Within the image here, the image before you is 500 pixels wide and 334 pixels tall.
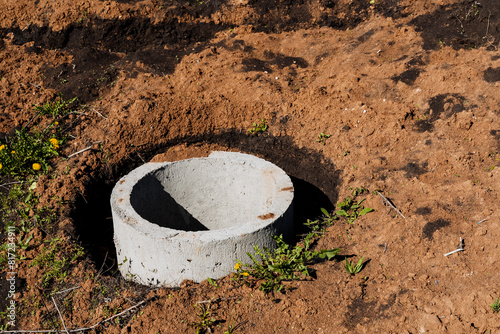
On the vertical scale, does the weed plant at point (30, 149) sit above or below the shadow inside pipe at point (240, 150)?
above

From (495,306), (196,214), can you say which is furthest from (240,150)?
(495,306)

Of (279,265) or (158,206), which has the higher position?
(279,265)

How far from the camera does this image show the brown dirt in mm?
3555

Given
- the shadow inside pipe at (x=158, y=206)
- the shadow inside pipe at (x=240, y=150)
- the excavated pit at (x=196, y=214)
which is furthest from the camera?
the shadow inside pipe at (x=240, y=150)

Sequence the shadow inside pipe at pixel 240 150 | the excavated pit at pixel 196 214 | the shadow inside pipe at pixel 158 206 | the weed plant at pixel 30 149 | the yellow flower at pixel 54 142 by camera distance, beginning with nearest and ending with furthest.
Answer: the excavated pit at pixel 196 214 < the shadow inside pipe at pixel 158 206 < the shadow inside pipe at pixel 240 150 < the weed plant at pixel 30 149 < the yellow flower at pixel 54 142

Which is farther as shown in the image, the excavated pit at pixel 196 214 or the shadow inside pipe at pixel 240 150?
the shadow inside pipe at pixel 240 150

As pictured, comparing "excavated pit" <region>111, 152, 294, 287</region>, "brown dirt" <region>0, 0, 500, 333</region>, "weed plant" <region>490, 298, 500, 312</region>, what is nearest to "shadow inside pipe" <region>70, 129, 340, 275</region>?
"brown dirt" <region>0, 0, 500, 333</region>

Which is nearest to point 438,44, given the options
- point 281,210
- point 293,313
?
point 281,210

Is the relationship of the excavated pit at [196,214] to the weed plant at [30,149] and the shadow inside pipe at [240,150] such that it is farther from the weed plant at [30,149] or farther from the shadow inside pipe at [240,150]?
the weed plant at [30,149]

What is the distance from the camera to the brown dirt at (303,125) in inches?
140

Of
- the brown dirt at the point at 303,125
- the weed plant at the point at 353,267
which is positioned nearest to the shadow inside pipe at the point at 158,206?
the brown dirt at the point at 303,125

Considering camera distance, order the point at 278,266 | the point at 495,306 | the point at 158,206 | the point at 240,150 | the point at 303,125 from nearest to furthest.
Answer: the point at 495,306, the point at 278,266, the point at 158,206, the point at 303,125, the point at 240,150

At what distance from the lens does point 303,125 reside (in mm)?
5457

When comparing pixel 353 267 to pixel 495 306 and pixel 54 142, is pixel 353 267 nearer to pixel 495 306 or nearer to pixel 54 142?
pixel 495 306
